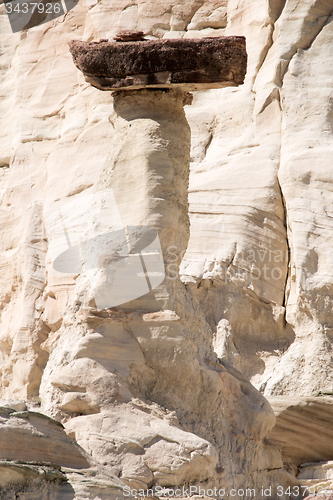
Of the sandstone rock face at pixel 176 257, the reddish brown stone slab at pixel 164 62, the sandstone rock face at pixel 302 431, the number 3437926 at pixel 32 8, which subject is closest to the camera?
the sandstone rock face at pixel 176 257

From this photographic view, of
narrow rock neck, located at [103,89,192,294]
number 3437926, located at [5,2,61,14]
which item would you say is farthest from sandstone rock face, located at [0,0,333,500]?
number 3437926, located at [5,2,61,14]

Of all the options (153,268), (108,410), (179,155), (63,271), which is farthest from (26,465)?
(63,271)

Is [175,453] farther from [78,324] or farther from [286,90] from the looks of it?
[286,90]

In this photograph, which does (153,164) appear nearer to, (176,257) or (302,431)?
(176,257)

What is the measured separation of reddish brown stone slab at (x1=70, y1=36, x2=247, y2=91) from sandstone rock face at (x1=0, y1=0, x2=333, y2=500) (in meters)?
0.25

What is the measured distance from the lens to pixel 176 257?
17.9ft

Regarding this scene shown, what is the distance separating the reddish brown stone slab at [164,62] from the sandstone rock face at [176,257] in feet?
0.81

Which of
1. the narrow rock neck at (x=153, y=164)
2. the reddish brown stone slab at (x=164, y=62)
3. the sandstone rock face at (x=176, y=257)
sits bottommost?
the sandstone rock face at (x=176, y=257)

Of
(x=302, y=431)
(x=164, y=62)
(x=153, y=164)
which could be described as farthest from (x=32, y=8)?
(x=302, y=431)

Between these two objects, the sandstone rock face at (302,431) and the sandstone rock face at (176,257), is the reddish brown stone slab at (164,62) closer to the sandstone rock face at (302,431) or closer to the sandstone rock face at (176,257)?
the sandstone rock face at (176,257)

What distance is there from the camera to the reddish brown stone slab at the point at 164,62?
5.29 metres

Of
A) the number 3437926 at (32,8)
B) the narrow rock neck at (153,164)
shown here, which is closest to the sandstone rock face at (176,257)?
the narrow rock neck at (153,164)

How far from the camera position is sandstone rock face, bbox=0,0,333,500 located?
15.4 feet

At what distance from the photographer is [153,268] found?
17.1 ft
